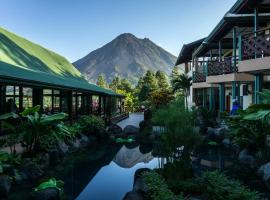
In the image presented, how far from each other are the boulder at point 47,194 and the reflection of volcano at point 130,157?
513 cm

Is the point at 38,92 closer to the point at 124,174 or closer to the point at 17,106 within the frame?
the point at 17,106

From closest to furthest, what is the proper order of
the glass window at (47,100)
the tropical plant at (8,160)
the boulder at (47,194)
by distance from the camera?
1. the boulder at (47,194)
2. the tropical plant at (8,160)
3. the glass window at (47,100)

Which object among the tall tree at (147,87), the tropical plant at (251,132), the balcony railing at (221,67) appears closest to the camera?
the tropical plant at (251,132)

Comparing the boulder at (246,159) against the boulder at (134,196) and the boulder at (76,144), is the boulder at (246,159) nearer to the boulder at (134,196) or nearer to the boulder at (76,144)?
the boulder at (134,196)

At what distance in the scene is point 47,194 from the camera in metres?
8.70

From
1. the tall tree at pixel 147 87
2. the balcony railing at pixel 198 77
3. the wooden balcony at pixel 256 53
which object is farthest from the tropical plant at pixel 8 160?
the tall tree at pixel 147 87

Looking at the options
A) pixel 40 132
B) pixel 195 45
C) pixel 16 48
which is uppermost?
pixel 195 45

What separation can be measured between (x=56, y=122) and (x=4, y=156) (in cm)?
298

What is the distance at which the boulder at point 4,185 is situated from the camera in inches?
350

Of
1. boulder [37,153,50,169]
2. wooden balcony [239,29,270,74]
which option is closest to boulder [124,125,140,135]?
wooden balcony [239,29,270,74]

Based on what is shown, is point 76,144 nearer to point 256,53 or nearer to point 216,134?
point 216,134

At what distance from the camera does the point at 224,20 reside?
1755 centimetres

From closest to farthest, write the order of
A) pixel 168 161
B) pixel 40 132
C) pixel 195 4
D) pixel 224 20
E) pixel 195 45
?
pixel 168 161, pixel 40 132, pixel 224 20, pixel 195 45, pixel 195 4

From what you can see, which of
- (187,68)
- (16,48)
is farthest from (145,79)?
(16,48)
